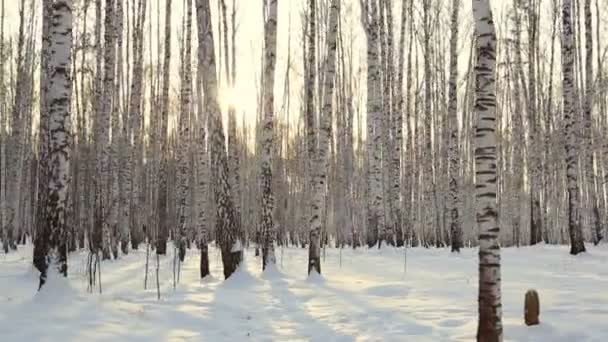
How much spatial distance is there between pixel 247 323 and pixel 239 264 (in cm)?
340

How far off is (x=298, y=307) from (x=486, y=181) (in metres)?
3.49

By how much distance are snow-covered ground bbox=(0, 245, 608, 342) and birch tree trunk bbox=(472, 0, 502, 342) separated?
63 centimetres

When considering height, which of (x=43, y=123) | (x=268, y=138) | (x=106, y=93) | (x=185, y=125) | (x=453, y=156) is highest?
(x=106, y=93)

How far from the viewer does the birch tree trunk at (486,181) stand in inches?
186

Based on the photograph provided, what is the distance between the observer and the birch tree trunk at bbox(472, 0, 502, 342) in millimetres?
4723

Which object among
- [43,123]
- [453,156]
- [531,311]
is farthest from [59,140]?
[453,156]

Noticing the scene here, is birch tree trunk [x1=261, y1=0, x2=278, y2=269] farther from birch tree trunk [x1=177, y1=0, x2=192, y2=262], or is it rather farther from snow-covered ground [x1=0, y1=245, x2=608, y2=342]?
birch tree trunk [x1=177, y1=0, x2=192, y2=262]

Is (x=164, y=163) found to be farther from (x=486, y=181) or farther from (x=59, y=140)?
(x=486, y=181)

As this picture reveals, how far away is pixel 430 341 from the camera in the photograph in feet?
17.3

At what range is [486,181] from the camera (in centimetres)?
493

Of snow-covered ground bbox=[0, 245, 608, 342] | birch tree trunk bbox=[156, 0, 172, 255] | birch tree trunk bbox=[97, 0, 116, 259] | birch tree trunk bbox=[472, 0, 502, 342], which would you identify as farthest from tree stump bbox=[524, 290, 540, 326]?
birch tree trunk bbox=[156, 0, 172, 255]

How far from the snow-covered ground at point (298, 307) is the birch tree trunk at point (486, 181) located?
0.63 m

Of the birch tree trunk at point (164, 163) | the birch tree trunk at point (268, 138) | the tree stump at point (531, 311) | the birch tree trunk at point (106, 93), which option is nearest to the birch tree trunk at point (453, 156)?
the birch tree trunk at point (268, 138)

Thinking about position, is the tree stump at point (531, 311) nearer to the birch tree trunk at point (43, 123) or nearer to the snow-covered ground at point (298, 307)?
the snow-covered ground at point (298, 307)
